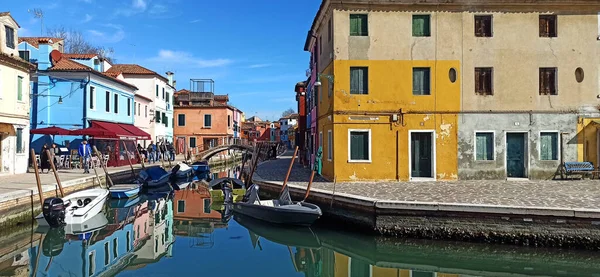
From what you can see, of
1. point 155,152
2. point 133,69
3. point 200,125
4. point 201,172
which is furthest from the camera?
point 200,125

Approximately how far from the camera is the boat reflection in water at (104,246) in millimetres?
11234

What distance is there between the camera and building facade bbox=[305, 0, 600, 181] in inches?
712

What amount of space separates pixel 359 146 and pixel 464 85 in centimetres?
516

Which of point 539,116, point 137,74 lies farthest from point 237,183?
point 137,74

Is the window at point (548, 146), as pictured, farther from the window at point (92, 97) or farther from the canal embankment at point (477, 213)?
the window at point (92, 97)

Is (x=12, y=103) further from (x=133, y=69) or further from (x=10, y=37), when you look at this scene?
(x=133, y=69)

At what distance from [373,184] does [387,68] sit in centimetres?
491

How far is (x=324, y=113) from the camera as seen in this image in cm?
2023

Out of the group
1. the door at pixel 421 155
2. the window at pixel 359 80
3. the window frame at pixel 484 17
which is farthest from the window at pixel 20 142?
the window frame at pixel 484 17

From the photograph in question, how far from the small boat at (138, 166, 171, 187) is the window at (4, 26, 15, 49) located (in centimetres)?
922

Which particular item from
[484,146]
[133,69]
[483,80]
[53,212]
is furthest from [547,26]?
[133,69]

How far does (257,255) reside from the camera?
12367 millimetres

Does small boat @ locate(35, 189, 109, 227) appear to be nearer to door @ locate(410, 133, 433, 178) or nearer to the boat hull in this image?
the boat hull

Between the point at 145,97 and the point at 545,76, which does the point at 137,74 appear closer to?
the point at 145,97
